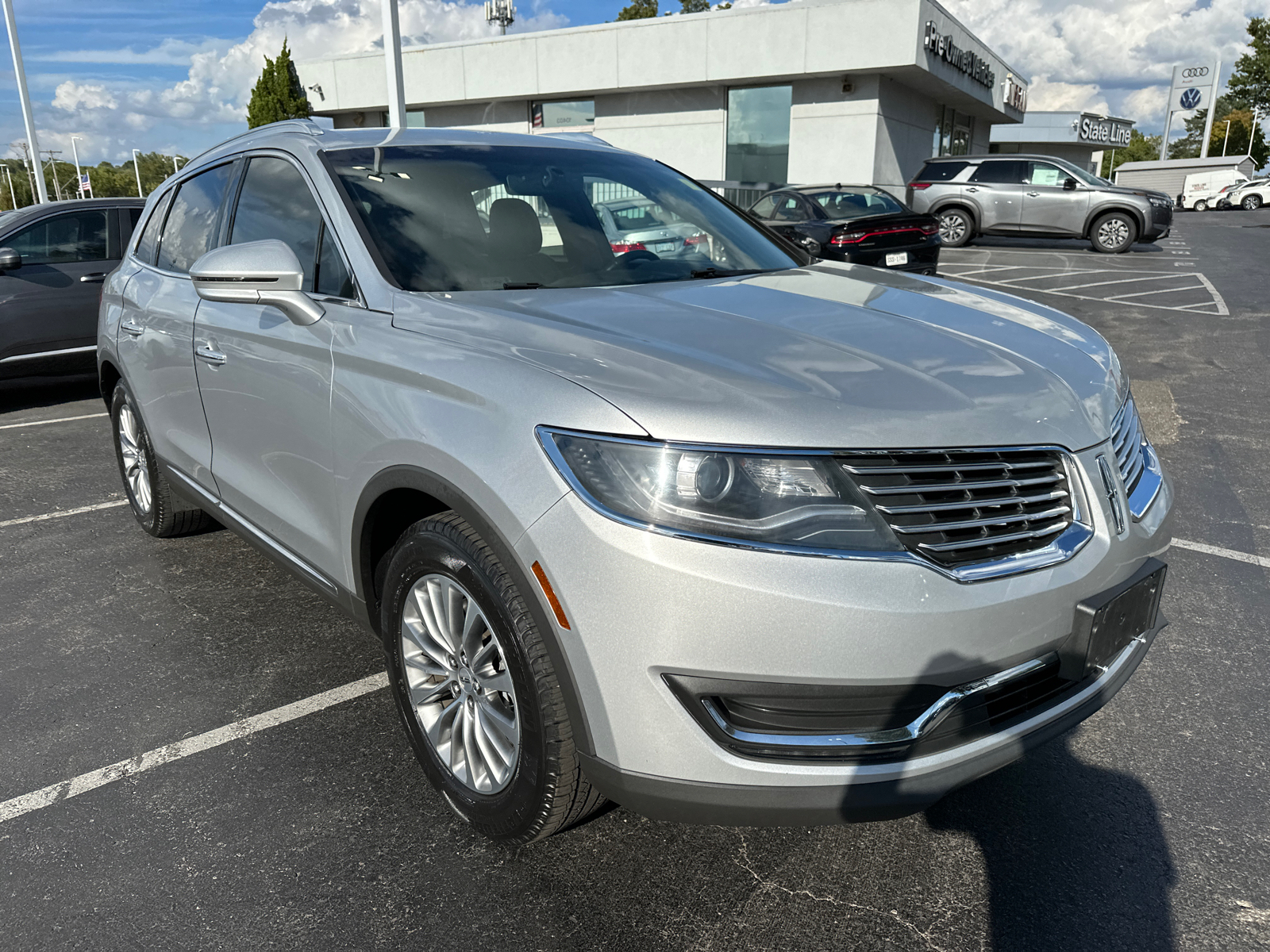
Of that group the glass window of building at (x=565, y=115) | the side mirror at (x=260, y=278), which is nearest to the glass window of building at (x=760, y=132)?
the glass window of building at (x=565, y=115)

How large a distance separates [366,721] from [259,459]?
0.92 m

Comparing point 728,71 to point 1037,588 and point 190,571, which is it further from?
point 1037,588

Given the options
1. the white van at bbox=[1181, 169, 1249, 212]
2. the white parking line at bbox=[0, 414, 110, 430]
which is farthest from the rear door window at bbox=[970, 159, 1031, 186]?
the white van at bbox=[1181, 169, 1249, 212]

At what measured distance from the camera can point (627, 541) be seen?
1.80 meters

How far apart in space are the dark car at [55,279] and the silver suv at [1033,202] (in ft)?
50.1

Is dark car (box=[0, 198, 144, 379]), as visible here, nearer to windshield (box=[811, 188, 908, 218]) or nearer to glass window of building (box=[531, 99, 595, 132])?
windshield (box=[811, 188, 908, 218])

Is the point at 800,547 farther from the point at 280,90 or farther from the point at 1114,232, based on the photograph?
the point at 280,90

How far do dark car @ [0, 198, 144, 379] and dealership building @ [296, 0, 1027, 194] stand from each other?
14087mm

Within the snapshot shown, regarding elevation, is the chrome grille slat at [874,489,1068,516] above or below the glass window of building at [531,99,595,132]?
below

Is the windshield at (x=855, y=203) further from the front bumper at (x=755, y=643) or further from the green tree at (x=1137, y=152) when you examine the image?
the green tree at (x=1137, y=152)

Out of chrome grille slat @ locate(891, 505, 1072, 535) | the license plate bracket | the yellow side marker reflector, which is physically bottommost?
the license plate bracket

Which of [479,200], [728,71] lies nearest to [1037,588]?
[479,200]

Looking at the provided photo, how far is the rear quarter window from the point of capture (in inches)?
787

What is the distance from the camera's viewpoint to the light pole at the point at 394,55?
12516mm
